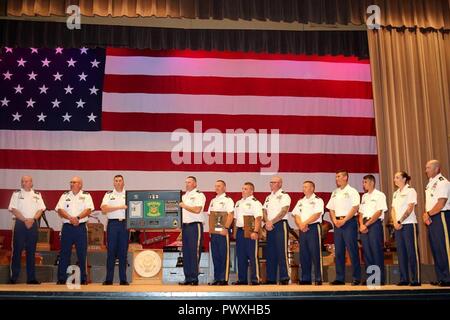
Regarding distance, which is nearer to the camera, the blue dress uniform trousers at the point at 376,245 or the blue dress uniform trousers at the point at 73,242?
the blue dress uniform trousers at the point at 376,245

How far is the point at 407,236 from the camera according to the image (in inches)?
309

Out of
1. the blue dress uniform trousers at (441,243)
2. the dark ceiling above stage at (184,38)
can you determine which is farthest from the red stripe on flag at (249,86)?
the blue dress uniform trousers at (441,243)

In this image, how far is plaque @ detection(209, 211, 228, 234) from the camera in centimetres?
843

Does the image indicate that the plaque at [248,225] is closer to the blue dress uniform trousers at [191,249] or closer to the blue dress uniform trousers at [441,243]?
the blue dress uniform trousers at [191,249]

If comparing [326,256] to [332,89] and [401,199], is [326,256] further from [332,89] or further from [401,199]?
[332,89]

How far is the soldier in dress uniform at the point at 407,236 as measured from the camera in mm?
7785

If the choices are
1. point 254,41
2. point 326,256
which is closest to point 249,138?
point 254,41

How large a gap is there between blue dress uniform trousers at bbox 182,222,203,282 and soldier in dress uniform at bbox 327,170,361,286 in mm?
2023

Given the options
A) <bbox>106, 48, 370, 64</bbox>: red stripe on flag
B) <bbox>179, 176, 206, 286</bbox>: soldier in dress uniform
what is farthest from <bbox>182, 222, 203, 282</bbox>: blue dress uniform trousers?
<bbox>106, 48, 370, 64</bbox>: red stripe on flag

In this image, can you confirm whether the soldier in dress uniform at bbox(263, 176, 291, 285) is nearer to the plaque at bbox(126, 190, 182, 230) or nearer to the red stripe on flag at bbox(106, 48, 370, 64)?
the plaque at bbox(126, 190, 182, 230)

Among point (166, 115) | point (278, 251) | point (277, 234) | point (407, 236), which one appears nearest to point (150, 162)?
point (166, 115)

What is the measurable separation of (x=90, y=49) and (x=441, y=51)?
7.01 m

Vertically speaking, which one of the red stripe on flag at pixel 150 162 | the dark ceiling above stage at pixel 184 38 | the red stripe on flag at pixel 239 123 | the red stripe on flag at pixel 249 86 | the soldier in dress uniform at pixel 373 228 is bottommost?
the soldier in dress uniform at pixel 373 228

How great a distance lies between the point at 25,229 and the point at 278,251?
3.85 meters
